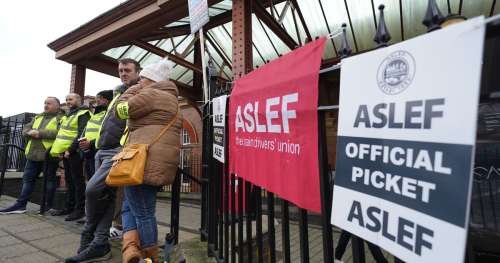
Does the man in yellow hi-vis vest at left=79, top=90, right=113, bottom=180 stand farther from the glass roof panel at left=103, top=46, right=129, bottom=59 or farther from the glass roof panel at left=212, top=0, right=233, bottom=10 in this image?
the glass roof panel at left=103, top=46, right=129, bottom=59

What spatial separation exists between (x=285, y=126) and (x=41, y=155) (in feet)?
15.8

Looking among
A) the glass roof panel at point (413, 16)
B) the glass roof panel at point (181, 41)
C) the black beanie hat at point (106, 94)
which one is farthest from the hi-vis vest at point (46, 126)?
the glass roof panel at point (413, 16)

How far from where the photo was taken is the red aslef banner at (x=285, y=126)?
148cm

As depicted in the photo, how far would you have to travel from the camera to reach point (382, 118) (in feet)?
3.63

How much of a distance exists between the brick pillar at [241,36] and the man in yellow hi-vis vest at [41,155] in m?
3.03

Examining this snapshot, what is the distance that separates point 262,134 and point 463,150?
1205mm

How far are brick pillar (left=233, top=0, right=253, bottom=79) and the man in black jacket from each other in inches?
72.2

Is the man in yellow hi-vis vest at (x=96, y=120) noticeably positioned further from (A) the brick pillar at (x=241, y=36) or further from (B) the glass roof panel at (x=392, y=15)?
(B) the glass roof panel at (x=392, y=15)

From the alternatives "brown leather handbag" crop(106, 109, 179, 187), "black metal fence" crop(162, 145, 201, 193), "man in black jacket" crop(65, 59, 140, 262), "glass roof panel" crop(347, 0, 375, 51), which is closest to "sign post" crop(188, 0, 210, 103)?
"man in black jacket" crop(65, 59, 140, 262)

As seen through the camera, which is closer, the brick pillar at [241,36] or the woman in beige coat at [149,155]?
the woman in beige coat at [149,155]

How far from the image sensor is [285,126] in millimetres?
1655

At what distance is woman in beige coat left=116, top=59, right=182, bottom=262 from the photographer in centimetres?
255

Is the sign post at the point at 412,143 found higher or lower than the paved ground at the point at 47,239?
higher

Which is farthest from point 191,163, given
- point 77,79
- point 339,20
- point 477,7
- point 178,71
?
point 477,7
